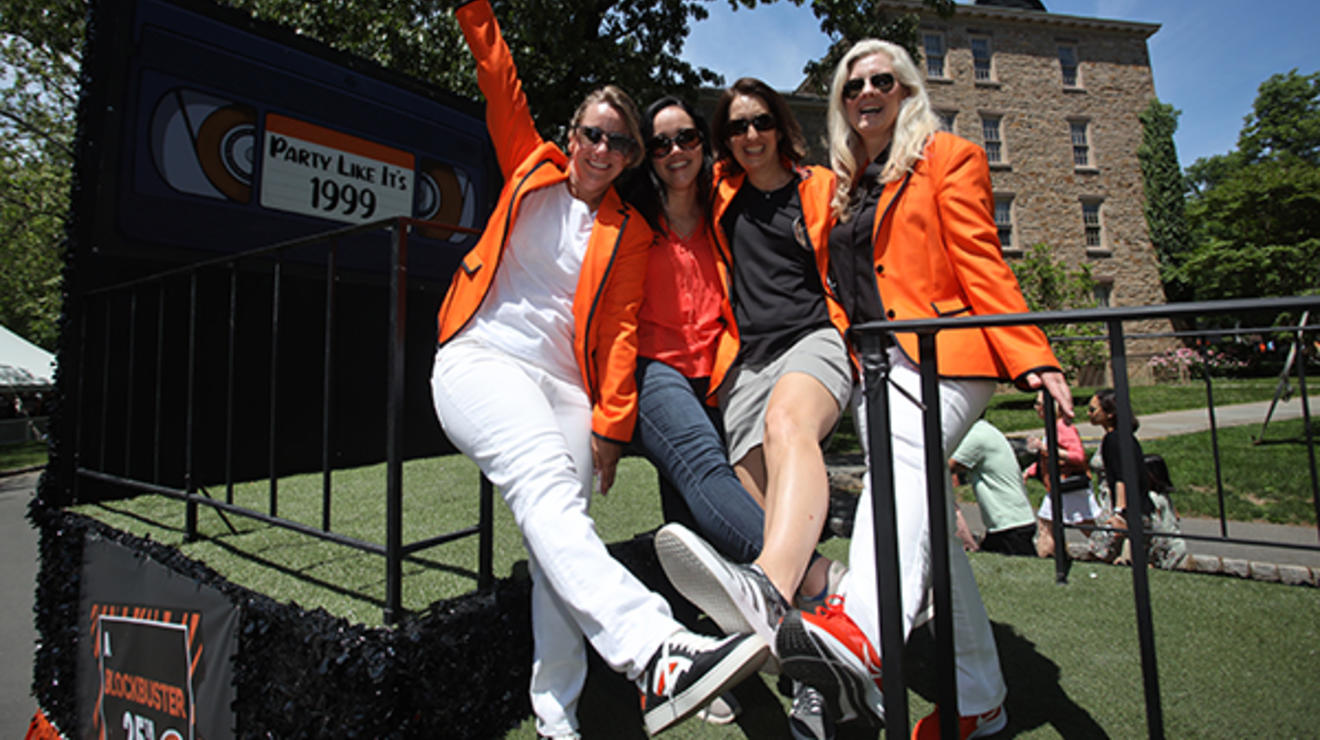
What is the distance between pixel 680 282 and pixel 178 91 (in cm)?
280

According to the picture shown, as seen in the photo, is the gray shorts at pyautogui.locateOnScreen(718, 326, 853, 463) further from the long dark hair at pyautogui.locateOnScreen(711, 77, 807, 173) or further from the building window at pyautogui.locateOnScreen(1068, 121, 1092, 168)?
the building window at pyautogui.locateOnScreen(1068, 121, 1092, 168)

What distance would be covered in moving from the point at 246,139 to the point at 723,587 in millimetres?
3507

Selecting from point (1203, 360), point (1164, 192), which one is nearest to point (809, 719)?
point (1203, 360)

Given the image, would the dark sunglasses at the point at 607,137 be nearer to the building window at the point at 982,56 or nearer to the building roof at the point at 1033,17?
the building roof at the point at 1033,17

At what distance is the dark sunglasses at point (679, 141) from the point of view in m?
2.20

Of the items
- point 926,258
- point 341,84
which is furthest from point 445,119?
point 926,258

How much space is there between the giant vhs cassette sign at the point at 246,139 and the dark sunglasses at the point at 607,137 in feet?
4.58

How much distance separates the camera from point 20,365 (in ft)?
63.8

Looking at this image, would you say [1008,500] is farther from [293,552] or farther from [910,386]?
[293,552]

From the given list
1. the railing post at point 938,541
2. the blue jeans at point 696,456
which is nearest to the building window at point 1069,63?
the blue jeans at point 696,456

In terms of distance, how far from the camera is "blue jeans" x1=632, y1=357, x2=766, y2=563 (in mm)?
1889

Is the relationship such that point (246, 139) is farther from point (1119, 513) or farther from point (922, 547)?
point (1119, 513)

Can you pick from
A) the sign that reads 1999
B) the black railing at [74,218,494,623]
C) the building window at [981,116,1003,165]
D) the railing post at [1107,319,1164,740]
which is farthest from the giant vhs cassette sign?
the building window at [981,116,1003,165]

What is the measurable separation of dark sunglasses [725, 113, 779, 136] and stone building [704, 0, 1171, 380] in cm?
1986
